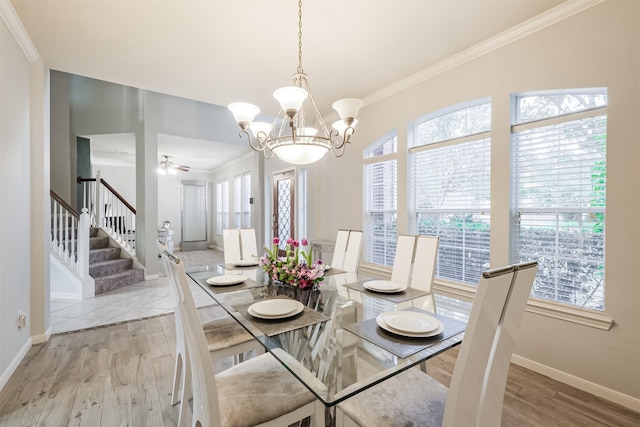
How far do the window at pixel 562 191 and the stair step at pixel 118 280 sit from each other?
529 centimetres

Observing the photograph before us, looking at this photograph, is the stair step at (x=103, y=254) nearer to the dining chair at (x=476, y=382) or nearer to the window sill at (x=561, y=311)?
the dining chair at (x=476, y=382)

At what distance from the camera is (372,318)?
4.74ft

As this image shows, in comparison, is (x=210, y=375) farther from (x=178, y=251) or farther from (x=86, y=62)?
(x=178, y=251)

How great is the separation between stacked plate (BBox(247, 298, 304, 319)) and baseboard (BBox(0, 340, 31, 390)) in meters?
2.01

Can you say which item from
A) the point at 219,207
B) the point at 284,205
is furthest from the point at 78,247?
the point at 219,207

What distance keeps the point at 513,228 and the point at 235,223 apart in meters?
7.24

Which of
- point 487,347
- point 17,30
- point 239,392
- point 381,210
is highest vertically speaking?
point 17,30

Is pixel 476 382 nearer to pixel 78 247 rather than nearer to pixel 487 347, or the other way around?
pixel 487 347

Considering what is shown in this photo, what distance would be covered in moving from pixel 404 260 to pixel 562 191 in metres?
1.28

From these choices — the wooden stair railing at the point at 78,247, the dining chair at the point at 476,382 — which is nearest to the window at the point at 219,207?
the wooden stair railing at the point at 78,247

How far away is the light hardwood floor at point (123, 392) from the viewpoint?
67.2 inches

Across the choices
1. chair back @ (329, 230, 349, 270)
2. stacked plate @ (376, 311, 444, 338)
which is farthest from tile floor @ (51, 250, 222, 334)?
stacked plate @ (376, 311, 444, 338)

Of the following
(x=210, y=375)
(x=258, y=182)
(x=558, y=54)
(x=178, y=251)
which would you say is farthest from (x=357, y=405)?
(x=178, y=251)

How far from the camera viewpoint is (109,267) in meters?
4.66
